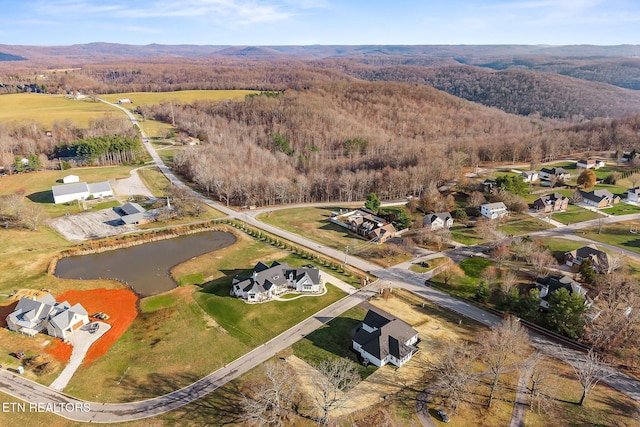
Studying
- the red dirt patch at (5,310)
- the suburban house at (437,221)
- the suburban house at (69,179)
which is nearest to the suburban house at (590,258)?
the suburban house at (437,221)

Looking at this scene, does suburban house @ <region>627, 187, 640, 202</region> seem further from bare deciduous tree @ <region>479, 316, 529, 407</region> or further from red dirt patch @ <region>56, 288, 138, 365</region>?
red dirt patch @ <region>56, 288, 138, 365</region>

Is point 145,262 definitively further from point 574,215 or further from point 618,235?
point 574,215

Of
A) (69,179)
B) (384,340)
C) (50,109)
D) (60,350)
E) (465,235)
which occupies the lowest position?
(60,350)

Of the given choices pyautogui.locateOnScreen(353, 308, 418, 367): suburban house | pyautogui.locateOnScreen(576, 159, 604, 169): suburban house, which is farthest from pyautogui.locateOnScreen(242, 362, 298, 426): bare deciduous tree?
pyautogui.locateOnScreen(576, 159, 604, 169): suburban house

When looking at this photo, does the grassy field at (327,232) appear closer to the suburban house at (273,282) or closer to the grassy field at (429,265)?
the grassy field at (429,265)

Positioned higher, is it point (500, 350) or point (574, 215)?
point (500, 350)

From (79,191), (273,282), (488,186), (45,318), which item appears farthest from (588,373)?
(79,191)
